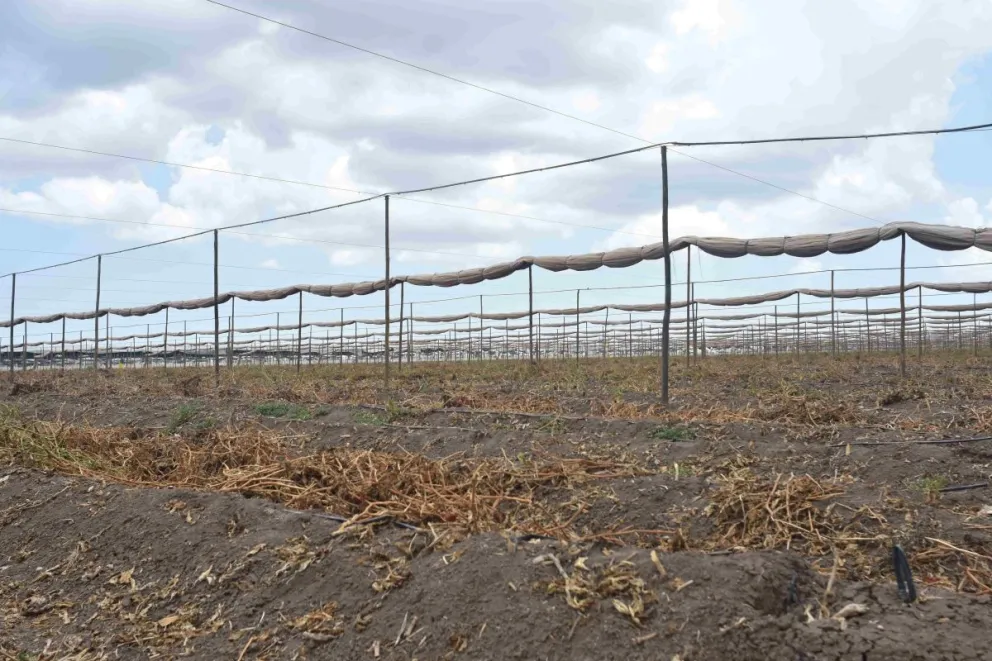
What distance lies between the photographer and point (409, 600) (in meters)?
3.39

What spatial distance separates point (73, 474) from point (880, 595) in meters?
5.70

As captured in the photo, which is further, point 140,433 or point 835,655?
point 140,433

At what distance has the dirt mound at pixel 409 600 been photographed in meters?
2.83

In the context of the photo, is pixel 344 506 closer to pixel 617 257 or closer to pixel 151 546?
pixel 151 546

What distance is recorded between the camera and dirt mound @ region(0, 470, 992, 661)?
2826mm

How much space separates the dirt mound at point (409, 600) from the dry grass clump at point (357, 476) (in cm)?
37

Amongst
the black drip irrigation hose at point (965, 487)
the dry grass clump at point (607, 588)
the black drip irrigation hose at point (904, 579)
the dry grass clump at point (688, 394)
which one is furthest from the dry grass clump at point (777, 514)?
the dry grass clump at point (688, 394)

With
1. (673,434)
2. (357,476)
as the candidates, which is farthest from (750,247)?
(357,476)

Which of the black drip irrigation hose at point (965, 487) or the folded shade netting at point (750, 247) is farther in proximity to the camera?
the folded shade netting at point (750, 247)

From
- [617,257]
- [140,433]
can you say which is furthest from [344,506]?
[617,257]

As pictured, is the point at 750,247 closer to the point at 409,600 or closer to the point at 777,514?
the point at 777,514

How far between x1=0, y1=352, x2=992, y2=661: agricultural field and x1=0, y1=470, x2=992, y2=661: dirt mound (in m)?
0.01

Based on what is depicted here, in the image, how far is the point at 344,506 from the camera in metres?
4.72

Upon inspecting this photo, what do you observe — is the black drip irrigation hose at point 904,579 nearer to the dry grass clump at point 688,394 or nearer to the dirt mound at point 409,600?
the dirt mound at point 409,600
